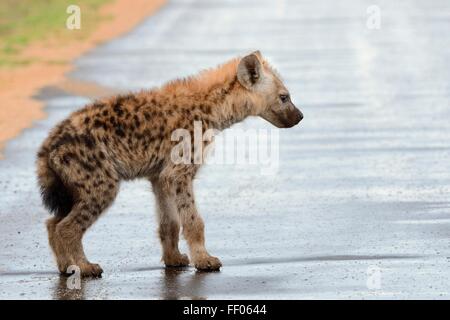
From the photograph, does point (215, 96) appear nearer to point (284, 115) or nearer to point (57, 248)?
point (284, 115)

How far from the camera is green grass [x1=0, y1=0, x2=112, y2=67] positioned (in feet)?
81.3

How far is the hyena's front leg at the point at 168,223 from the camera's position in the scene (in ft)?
29.9

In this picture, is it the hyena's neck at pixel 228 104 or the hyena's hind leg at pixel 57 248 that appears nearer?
the hyena's hind leg at pixel 57 248

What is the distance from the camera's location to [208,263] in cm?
881

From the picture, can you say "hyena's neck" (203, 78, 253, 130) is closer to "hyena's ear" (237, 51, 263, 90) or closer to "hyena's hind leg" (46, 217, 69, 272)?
"hyena's ear" (237, 51, 263, 90)

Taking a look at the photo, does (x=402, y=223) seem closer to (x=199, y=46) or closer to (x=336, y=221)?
(x=336, y=221)

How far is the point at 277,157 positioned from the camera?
13.4 metres

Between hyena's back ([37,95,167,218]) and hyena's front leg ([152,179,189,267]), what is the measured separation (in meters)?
0.16

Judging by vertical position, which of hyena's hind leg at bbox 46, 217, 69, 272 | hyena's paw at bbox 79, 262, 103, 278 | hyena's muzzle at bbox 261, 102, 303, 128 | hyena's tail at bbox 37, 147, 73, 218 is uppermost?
hyena's muzzle at bbox 261, 102, 303, 128

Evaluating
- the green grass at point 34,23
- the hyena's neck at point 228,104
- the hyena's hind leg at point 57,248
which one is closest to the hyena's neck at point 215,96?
the hyena's neck at point 228,104

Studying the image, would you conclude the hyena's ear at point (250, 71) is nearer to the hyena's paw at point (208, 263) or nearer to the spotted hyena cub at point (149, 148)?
the spotted hyena cub at point (149, 148)

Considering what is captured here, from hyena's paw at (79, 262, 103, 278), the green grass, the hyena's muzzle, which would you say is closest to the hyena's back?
hyena's paw at (79, 262, 103, 278)
